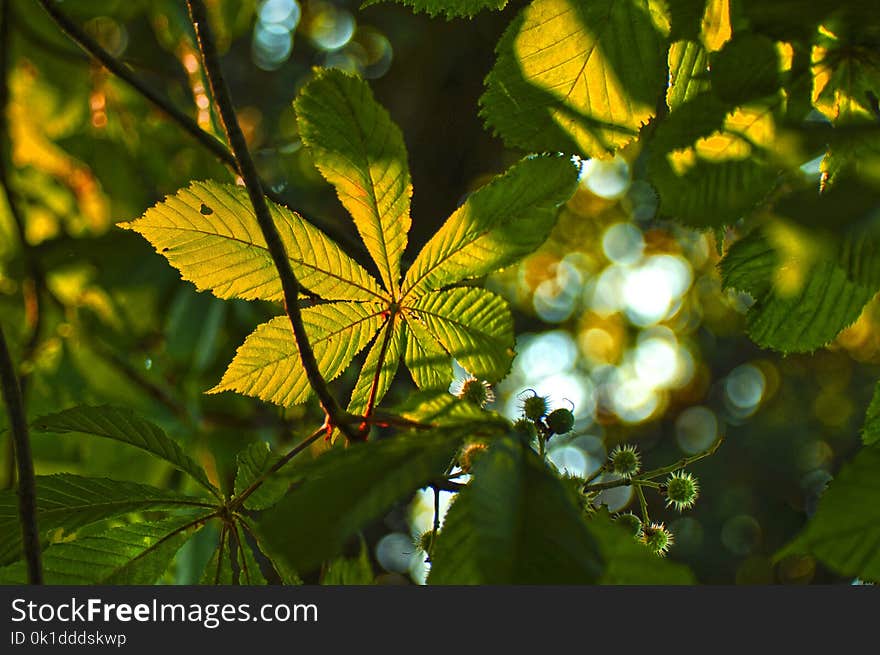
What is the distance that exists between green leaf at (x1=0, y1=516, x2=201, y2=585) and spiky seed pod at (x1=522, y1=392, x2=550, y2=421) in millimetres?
533

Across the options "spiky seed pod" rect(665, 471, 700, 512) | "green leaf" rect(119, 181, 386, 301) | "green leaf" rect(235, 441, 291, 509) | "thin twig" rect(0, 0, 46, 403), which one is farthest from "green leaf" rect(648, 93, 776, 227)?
"thin twig" rect(0, 0, 46, 403)

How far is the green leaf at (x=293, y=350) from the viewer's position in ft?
4.21

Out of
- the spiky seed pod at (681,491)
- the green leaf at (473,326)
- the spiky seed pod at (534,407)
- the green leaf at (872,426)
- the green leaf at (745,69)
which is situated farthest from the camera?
the spiky seed pod at (681,491)

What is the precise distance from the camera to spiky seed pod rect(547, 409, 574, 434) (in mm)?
1352

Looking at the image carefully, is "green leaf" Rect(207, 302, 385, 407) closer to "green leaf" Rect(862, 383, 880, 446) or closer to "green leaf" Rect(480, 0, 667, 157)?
"green leaf" Rect(480, 0, 667, 157)

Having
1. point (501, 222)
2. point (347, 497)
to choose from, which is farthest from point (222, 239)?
point (347, 497)

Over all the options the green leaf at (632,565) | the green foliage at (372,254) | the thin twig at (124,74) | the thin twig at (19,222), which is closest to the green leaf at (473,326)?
the green foliage at (372,254)

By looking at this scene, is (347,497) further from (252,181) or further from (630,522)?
(630,522)

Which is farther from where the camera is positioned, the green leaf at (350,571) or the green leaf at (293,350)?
the green leaf at (350,571)

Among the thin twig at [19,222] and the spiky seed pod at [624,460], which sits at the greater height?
the thin twig at [19,222]

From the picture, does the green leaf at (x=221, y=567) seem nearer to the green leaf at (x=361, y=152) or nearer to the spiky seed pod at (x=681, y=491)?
Answer: the green leaf at (x=361, y=152)

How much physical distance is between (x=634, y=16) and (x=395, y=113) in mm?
2402

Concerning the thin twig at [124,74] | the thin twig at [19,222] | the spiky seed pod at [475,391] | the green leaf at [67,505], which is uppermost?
the thin twig at [19,222]

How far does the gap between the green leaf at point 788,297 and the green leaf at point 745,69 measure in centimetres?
23
